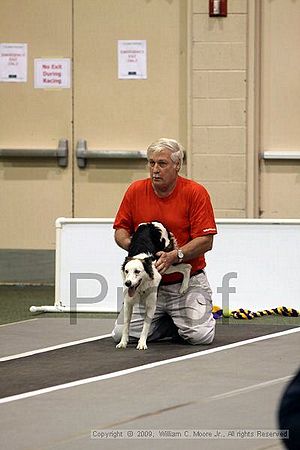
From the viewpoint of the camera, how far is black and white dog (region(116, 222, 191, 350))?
6051 mm

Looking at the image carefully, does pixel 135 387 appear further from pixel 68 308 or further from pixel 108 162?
pixel 108 162

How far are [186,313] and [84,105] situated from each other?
3.91m

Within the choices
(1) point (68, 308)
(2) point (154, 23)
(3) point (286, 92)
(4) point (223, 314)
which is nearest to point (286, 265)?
(4) point (223, 314)

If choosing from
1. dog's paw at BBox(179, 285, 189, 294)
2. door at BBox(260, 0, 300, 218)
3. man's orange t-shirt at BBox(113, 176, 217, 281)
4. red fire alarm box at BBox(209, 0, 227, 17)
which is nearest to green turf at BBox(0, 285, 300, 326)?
dog's paw at BBox(179, 285, 189, 294)

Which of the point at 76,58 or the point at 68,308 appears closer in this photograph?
the point at 68,308

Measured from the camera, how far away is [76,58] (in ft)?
32.4

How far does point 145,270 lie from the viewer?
6.06 m

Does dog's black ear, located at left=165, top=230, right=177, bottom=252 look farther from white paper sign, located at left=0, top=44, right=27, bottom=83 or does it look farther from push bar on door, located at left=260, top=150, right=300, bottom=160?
A: white paper sign, located at left=0, top=44, right=27, bottom=83

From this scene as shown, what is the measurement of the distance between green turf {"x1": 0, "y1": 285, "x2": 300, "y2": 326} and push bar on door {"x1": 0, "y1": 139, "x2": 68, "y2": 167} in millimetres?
1196

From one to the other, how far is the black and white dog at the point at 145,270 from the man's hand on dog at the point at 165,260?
3cm

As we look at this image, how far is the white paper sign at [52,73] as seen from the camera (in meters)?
9.89

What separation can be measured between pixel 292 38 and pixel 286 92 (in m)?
0.48

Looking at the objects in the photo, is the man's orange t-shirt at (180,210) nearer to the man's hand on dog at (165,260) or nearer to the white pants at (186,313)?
the white pants at (186,313)

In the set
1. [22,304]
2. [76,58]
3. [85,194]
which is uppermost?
[76,58]
